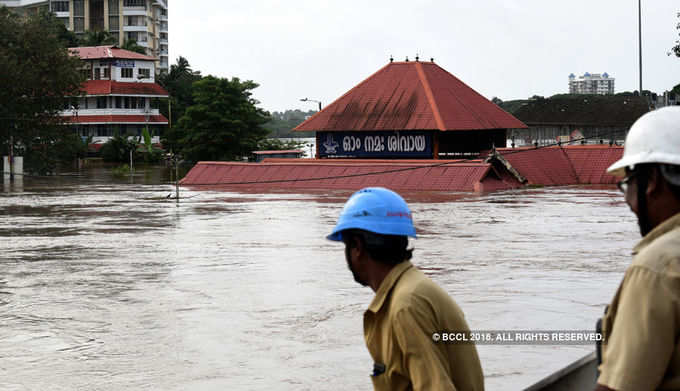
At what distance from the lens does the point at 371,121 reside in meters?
47.7

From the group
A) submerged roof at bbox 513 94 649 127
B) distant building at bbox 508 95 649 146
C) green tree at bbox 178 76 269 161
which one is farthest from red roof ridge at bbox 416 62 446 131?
submerged roof at bbox 513 94 649 127

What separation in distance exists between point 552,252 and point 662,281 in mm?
18973

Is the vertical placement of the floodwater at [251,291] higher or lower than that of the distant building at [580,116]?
lower

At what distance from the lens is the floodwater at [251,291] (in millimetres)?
10594

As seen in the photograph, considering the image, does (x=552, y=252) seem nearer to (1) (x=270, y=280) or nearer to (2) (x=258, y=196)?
(1) (x=270, y=280)

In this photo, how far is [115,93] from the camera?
272 ft

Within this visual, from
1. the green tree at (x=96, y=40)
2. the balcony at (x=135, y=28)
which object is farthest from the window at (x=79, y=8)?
the green tree at (x=96, y=40)

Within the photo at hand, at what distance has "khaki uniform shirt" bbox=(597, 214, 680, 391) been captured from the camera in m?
2.41

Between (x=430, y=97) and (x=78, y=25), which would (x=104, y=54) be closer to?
(x=78, y=25)

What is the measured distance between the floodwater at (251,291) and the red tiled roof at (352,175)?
842cm

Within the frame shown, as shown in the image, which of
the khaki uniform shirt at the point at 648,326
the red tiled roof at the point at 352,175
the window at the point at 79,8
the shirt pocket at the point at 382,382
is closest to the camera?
the khaki uniform shirt at the point at 648,326

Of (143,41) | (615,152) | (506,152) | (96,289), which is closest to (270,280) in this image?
(96,289)

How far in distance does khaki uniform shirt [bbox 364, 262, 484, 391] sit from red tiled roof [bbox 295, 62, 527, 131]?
138 ft

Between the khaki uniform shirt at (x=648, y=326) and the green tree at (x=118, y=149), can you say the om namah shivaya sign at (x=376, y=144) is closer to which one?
the green tree at (x=118, y=149)
